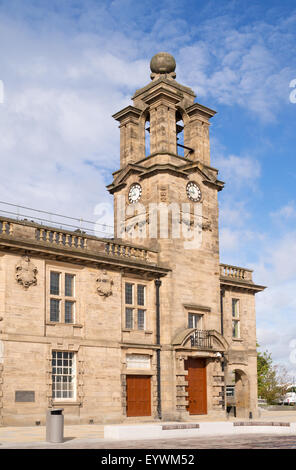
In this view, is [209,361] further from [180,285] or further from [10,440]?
[10,440]

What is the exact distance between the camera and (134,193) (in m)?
37.2

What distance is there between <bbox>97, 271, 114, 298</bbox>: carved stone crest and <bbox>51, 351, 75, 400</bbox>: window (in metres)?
3.45

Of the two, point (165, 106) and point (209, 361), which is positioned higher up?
point (165, 106)

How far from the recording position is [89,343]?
29641mm

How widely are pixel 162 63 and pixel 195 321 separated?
16.8 meters

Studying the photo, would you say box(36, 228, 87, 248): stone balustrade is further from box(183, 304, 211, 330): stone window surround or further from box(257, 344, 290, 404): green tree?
box(257, 344, 290, 404): green tree

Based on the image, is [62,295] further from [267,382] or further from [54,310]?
[267,382]

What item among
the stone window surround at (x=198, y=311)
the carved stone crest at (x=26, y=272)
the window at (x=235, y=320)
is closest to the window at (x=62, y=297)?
the carved stone crest at (x=26, y=272)

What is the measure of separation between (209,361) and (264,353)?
42110mm

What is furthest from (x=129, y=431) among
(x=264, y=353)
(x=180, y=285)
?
(x=264, y=353)

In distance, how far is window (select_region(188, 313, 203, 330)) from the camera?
1377 inches

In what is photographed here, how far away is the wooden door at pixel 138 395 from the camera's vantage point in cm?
3131

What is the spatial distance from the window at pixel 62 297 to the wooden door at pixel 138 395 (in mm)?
4867

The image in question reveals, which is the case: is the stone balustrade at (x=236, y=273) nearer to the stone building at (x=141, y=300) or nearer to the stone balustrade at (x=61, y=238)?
the stone building at (x=141, y=300)
